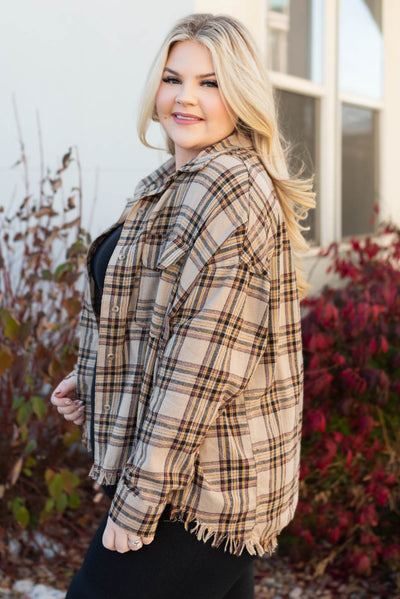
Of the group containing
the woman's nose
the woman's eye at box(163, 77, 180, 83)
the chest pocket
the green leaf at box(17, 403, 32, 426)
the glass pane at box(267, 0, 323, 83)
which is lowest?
the green leaf at box(17, 403, 32, 426)

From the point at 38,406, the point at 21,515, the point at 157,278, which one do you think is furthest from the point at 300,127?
the point at 157,278

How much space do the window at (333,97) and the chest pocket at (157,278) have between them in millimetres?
2475

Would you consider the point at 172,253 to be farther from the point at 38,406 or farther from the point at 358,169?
the point at 358,169

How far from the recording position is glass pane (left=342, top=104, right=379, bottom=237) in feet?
16.5

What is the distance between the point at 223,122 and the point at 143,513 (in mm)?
944

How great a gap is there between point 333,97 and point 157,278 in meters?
3.44

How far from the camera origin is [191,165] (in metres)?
1.67

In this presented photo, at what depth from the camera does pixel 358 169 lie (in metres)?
5.20

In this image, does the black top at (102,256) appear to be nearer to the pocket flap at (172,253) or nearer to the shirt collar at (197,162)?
the shirt collar at (197,162)

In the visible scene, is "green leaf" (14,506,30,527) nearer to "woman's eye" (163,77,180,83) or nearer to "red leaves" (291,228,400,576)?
"red leaves" (291,228,400,576)

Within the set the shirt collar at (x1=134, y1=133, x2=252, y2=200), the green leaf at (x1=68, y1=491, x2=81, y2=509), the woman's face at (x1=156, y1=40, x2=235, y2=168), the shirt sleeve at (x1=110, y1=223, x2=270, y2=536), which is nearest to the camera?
the shirt sleeve at (x1=110, y1=223, x2=270, y2=536)

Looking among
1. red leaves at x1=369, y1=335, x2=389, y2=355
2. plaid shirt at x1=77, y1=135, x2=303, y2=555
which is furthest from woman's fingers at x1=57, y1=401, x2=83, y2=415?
red leaves at x1=369, y1=335, x2=389, y2=355

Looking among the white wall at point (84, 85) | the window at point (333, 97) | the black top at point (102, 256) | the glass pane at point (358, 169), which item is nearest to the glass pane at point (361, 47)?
the window at point (333, 97)

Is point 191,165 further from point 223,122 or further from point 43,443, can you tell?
point 43,443
